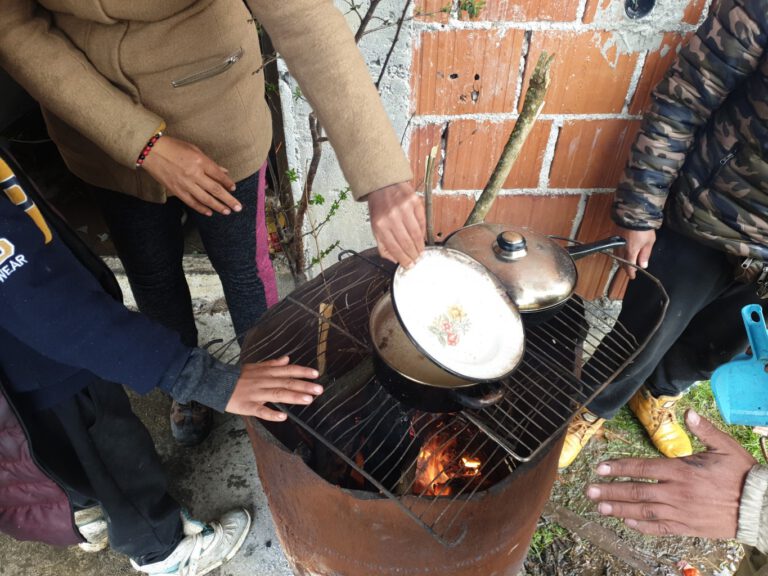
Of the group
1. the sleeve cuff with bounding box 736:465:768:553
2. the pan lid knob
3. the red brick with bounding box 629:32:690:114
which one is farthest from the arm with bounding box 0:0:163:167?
the red brick with bounding box 629:32:690:114

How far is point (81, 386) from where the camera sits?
4.89ft

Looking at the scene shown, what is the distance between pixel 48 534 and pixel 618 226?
7.18 ft

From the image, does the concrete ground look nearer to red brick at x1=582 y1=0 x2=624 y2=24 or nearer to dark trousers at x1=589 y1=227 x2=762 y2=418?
dark trousers at x1=589 y1=227 x2=762 y2=418

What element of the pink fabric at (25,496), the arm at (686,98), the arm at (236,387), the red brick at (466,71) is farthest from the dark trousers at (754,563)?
the pink fabric at (25,496)

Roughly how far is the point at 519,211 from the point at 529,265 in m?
1.16

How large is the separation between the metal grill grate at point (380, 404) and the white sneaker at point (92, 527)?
782mm

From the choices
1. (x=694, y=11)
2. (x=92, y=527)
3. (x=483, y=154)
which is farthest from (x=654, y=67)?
(x=92, y=527)

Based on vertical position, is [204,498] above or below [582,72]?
below

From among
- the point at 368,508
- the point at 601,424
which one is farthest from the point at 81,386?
the point at 601,424

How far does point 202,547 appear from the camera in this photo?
205 centimetres

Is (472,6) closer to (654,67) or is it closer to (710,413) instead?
(654,67)

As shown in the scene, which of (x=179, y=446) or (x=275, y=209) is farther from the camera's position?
(x=275, y=209)

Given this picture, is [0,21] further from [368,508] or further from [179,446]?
[179,446]

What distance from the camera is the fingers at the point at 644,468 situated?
4.00 ft
